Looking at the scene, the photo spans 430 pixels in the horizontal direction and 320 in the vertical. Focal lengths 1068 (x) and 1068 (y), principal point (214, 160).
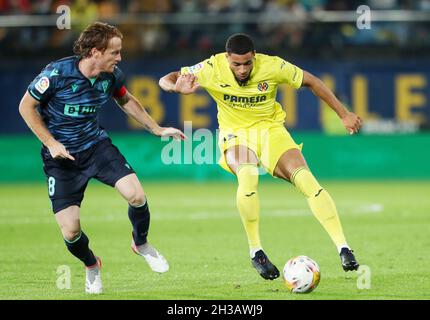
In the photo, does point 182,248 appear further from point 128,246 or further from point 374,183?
point 374,183

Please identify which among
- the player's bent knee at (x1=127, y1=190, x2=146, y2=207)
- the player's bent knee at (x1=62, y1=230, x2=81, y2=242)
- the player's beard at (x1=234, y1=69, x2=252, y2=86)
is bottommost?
the player's bent knee at (x1=62, y1=230, x2=81, y2=242)

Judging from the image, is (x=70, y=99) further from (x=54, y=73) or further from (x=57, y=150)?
(x=57, y=150)

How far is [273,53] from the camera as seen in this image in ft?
72.5

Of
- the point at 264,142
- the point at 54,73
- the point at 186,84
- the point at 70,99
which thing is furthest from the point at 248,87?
the point at 54,73

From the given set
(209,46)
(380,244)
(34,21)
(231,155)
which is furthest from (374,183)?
(231,155)

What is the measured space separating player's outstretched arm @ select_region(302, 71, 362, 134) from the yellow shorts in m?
0.55

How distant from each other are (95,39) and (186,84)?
1.01m

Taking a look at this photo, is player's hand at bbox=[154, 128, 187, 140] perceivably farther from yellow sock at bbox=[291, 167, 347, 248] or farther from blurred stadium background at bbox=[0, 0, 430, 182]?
blurred stadium background at bbox=[0, 0, 430, 182]

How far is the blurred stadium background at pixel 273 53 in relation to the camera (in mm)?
22109

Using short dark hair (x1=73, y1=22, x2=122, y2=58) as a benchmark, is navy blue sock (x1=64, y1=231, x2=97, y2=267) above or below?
below

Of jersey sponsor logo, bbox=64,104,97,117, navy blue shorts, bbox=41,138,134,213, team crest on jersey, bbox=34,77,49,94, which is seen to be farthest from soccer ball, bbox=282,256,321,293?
team crest on jersey, bbox=34,77,49,94

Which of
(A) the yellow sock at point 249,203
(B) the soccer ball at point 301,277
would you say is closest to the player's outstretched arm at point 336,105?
(A) the yellow sock at point 249,203

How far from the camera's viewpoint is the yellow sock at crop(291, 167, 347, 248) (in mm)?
9602

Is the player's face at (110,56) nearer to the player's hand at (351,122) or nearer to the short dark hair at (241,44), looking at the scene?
the short dark hair at (241,44)
